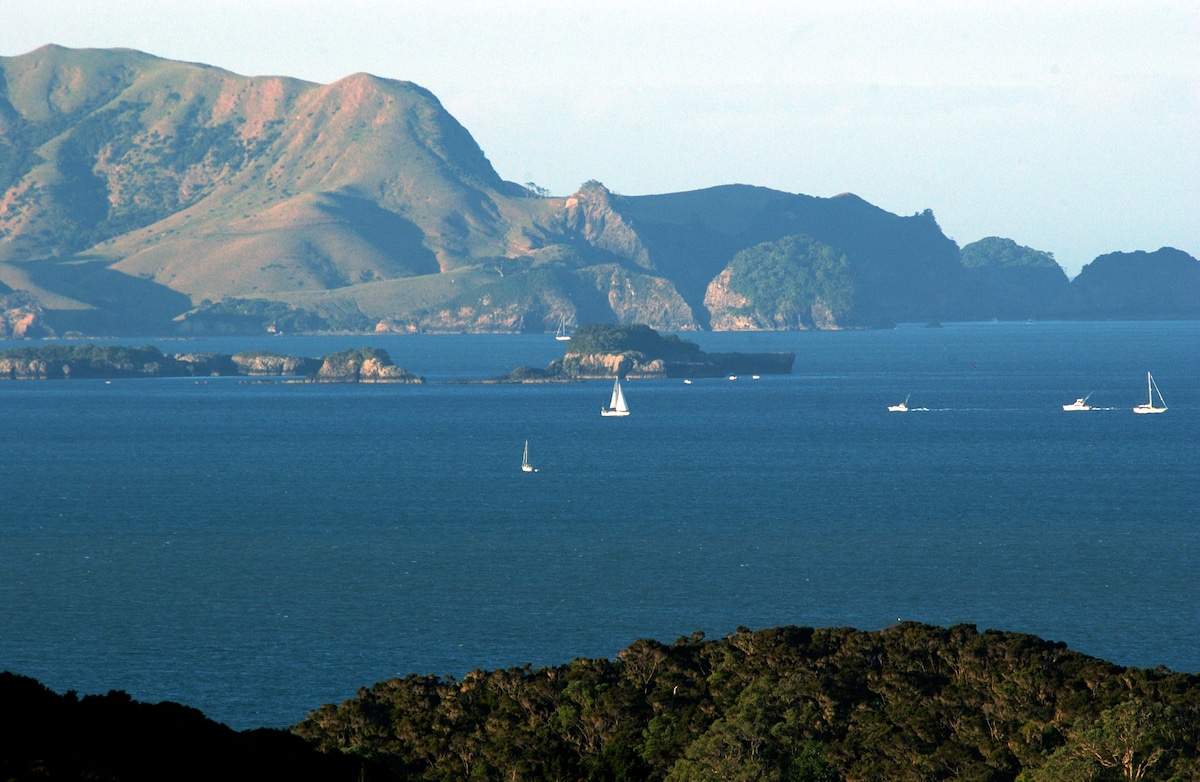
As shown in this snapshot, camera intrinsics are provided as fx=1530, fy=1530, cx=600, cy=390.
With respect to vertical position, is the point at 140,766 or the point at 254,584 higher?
the point at 140,766

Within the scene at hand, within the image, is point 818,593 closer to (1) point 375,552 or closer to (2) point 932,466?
(1) point 375,552

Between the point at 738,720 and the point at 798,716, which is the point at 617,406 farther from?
the point at 738,720

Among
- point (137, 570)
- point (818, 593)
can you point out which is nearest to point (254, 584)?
point (137, 570)

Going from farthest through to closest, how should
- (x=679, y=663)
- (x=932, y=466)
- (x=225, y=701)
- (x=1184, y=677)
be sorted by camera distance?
1. (x=932, y=466)
2. (x=225, y=701)
3. (x=679, y=663)
4. (x=1184, y=677)

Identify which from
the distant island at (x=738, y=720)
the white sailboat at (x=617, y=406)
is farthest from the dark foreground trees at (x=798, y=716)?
the white sailboat at (x=617, y=406)

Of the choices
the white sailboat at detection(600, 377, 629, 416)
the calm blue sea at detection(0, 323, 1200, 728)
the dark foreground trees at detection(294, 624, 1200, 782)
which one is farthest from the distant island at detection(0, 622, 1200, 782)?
the white sailboat at detection(600, 377, 629, 416)

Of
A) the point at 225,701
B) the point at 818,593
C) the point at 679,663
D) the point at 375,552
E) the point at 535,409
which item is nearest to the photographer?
the point at 679,663
